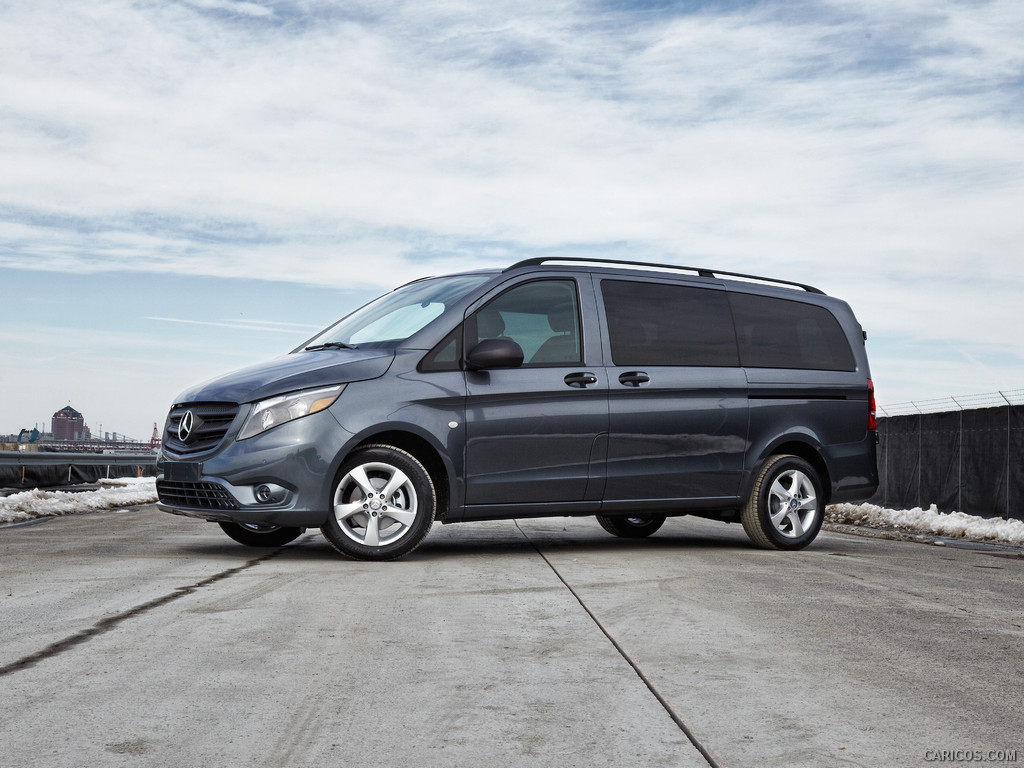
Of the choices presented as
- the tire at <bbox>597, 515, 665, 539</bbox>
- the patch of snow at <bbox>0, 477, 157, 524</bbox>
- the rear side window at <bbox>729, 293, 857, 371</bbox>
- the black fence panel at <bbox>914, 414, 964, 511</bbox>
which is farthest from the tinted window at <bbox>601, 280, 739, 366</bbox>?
the black fence panel at <bbox>914, 414, 964, 511</bbox>

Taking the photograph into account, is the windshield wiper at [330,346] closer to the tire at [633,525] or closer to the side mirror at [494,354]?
the side mirror at [494,354]

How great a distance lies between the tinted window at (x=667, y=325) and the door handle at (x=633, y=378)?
8cm

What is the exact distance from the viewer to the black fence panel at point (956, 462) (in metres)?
13.4

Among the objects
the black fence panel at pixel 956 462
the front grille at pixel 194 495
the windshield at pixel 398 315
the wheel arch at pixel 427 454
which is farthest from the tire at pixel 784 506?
the black fence panel at pixel 956 462

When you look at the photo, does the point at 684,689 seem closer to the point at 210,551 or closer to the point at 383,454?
the point at 383,454

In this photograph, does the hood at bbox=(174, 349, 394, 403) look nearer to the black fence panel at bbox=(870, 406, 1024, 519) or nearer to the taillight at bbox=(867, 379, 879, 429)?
the taillight at bbox=(867, 379, 879, 429)

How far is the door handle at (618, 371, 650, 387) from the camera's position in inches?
320

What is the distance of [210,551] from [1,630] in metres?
3.49

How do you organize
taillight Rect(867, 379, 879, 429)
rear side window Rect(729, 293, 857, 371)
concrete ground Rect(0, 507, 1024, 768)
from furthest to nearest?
1. taillight Rect(867, 379, 879, 429)
2. rear side window Rect(729, 293, 857, 371)
3. concrete ground Rect(0, 507, 1024, 768)

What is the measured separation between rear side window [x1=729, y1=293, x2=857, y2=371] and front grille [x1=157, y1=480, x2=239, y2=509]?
4.09 meters

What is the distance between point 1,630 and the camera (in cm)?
467

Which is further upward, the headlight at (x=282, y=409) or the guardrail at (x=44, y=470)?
the headlight at (x=282, y=409)

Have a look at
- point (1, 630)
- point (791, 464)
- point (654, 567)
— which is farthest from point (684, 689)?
point (791, 464)

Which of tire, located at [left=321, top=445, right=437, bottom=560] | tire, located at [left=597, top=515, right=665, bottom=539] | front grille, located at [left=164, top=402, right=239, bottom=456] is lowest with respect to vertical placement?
tire, located at [left=597, top=515, right=665, bottom=539]
